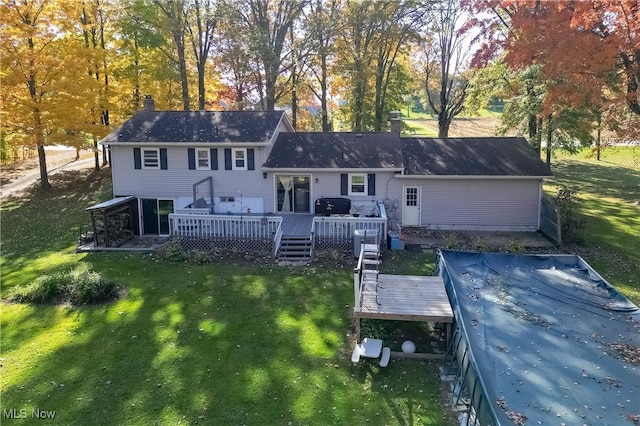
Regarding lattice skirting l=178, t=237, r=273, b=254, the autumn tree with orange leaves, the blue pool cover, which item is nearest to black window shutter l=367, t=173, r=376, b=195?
lattice skirting l=178, t=237, r=273, b=254

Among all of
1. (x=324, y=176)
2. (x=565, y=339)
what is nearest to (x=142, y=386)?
(x=565, y=339)

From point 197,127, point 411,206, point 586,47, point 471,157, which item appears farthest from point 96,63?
point 586,47

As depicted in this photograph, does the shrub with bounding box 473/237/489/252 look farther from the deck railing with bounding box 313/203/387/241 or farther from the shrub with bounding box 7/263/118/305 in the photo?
the shrub with bounding box 7/263/118/305

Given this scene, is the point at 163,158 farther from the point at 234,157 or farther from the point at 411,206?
the point at 411,206

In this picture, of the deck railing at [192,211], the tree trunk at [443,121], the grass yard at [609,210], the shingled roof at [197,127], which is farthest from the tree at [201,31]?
the grass yard at [609,210]

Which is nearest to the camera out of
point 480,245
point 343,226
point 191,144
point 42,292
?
point 42,292

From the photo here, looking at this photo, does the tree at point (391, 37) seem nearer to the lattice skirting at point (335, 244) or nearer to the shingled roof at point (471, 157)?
the shingled roof at point (471, 157)

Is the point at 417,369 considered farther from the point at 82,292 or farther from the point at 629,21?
the point at 629,21
